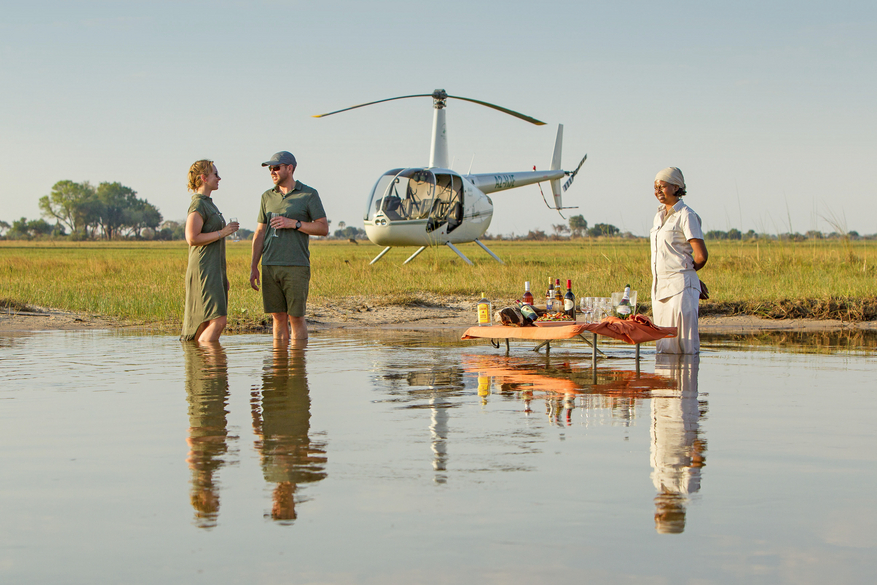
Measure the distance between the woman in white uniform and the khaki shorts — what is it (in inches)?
134

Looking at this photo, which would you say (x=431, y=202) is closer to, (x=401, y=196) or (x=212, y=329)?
(x=401, y=196)

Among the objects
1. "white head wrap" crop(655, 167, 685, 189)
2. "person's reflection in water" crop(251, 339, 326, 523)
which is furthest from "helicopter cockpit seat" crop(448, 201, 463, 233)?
"person's reflection in water" crop(251, 339, 326, 523)

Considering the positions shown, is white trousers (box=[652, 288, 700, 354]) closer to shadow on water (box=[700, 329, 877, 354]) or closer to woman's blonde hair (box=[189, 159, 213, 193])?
shadow on water (box=[700, 329, 877, 354])

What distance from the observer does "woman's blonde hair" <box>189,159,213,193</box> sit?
8375 millimetres

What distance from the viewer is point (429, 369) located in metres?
8.77

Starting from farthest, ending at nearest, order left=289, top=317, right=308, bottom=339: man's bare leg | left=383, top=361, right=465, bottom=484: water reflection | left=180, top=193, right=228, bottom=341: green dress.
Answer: left=289, top=317, right=308, bottom=339: man's bare leg < left=180, top=193, right=228, bottom=341: green dress < left=383, top=361, right=465, bottom=484: water reflection

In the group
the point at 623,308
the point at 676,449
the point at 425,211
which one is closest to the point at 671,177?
the point at 623,308

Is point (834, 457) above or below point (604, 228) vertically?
below

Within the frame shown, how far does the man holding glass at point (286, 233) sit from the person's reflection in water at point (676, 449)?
12.0 feet

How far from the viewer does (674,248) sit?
8.92 m

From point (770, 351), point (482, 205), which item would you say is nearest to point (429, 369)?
point (770, 351)

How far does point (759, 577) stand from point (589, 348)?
7.97m

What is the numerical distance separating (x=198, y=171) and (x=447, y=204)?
728 inches

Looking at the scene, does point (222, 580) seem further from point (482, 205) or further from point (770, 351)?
point (482, 205)
